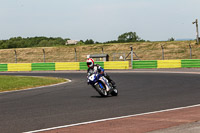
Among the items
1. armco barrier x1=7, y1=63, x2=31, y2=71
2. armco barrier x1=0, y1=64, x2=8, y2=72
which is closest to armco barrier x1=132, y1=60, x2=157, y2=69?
armco barrier x1=7, y1=63, x2=31, y2=71

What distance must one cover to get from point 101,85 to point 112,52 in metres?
47.2

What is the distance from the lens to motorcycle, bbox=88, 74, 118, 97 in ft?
43.4

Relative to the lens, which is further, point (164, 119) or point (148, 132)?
point (164, 119)

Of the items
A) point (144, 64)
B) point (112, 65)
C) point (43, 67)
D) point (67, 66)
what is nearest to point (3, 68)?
point (43, 67)

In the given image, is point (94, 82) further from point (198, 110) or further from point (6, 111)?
point (198, 110)

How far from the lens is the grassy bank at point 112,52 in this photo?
56094mm

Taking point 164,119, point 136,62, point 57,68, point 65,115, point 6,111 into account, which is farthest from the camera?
point 57,68

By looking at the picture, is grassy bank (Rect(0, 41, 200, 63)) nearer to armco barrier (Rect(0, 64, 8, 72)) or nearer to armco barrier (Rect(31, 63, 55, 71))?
armco barrier (Rect(31, 63, 55, 71))

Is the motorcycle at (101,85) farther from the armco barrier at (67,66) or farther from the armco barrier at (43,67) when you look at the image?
the armco barrier at (43,67)

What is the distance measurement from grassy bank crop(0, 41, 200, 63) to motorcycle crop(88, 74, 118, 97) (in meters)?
39.4

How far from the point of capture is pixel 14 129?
7.40m

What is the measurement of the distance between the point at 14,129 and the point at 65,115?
6.29ft

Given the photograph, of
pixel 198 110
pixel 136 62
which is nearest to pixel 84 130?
pixel 198 110

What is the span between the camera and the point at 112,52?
6075cm
